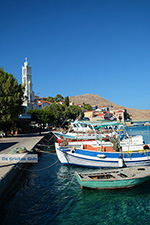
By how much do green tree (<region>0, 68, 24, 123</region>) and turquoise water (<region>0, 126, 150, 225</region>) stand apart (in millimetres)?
22370

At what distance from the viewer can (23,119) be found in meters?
46.3

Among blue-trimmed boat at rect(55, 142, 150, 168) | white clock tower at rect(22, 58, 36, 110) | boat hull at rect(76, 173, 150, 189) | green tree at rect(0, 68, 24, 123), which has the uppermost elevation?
white clock tower at rect(22, 58, 36, 110)

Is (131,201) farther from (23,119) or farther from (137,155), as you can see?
(23,119)

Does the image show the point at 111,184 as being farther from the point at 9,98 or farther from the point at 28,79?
the point at 28,79

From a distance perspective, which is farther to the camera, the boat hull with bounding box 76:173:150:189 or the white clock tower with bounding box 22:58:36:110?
the white clock tower with bounding box 22:58:36:110

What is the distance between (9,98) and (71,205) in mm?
27135

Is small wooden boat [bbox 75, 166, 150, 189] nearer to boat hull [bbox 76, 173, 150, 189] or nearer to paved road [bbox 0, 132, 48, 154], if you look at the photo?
boat hull [bbox 76, 173, 150, 189]

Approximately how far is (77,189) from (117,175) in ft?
8.67

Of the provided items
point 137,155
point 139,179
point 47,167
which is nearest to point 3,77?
point 47,167

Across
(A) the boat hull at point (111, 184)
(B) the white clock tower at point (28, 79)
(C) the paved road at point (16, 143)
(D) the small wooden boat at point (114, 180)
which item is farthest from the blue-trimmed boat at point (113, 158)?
(B) the white clock tower at point (28, 79)

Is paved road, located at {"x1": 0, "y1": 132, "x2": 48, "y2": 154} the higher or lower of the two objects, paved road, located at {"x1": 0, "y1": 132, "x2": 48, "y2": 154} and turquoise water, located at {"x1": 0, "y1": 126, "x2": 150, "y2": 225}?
the higher

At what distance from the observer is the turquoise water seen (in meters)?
7.95

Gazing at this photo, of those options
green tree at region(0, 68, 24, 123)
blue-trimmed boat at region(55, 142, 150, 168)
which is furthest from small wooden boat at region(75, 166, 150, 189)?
A: green tree at region(0, 68, 24, 123)

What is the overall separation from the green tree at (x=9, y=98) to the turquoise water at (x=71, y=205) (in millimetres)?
22370
